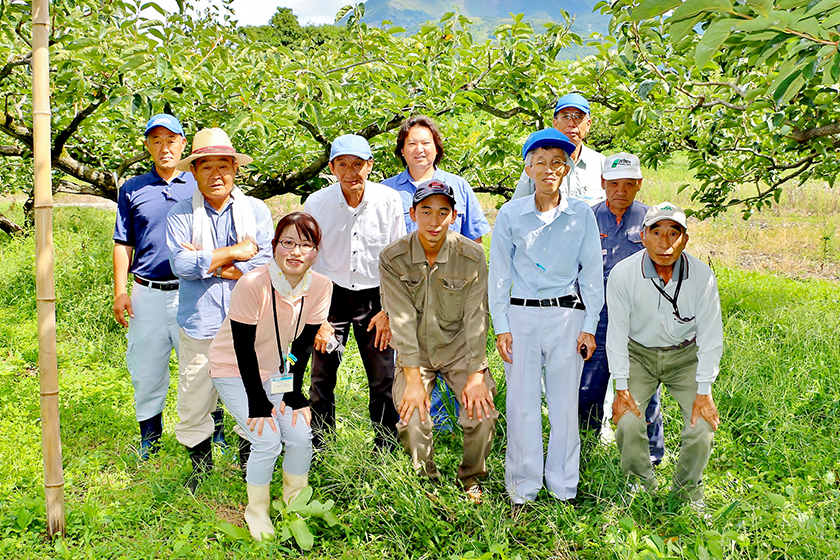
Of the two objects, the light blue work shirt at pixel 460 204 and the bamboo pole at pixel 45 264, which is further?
the light blue work shirt at pixel 460 204

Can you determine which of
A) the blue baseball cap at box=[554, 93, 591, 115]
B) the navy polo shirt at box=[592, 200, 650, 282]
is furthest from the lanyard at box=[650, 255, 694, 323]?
the blue baseball cap at box=[554, 93, 591, 115]

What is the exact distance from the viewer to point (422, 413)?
3.01 metres

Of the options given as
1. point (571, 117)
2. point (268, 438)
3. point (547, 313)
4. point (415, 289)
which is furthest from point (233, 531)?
point (571, 117)

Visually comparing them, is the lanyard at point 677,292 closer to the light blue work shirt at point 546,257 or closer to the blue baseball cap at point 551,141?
the light blue work shirt at point 546,257

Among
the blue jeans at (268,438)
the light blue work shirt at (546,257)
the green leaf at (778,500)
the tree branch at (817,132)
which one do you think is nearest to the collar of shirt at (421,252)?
the light blue work shirt at (546,257)

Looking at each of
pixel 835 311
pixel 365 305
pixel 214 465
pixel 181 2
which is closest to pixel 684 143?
pixel 835 311

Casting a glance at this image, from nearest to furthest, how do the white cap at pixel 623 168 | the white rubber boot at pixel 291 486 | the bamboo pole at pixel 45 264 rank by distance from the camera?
the bamboo pole at pixel 45 264, the white rubber boot at pixel 291 486, the white cap at pixel 623 168

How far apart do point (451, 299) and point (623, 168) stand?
1197 mm

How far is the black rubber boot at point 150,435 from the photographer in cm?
356

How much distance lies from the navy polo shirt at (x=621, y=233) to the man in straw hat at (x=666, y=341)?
439mm

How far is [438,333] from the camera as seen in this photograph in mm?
3035

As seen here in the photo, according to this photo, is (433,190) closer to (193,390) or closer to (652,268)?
(652,268)

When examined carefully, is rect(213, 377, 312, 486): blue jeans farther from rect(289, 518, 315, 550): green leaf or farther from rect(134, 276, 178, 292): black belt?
rect(134, 276, 178, 292): black belt

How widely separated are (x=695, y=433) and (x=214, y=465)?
2.47 metres
